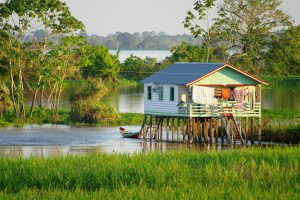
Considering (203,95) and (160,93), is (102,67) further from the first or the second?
(203,95)

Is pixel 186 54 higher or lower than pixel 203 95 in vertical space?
higher

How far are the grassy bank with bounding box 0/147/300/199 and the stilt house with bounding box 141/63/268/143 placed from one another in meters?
14.8

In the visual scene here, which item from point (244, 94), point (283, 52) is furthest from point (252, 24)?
point (244, 94)

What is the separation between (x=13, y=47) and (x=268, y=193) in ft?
137

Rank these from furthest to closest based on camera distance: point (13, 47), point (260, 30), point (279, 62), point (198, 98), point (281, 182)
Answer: point (279, 62)
point (260, 30)
point (13, 47)
point (198, 98)
point (281, 182)

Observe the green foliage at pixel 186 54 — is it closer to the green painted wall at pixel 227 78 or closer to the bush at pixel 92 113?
the bush at pixel 92 113

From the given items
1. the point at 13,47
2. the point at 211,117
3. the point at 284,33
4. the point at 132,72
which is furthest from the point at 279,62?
the point at 211,117

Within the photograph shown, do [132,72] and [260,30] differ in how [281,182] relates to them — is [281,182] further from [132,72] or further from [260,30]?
[132,72]

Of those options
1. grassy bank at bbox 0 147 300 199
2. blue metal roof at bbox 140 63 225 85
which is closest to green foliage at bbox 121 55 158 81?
blue metal roof at bbox 140 63 225 85

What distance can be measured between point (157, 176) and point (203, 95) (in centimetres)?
2182

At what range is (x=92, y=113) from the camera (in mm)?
62969

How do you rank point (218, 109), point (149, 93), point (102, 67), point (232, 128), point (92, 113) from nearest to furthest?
point (232, 128) < point (218, 109) < point (149, 93) < point (92, 113) < point (102, 67)

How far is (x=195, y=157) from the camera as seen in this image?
33844mm

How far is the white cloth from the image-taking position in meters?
49.8
